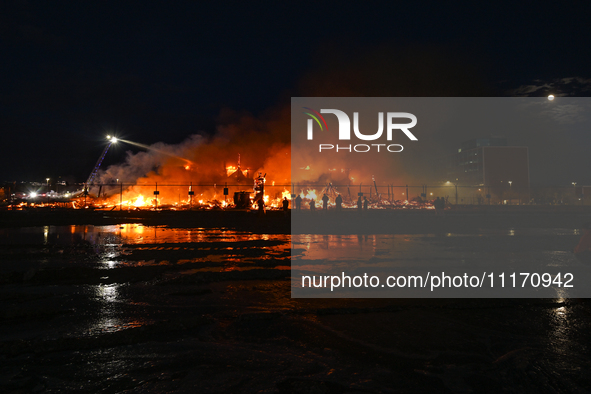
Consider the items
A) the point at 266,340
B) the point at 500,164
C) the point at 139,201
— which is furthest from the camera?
the point at 500,164

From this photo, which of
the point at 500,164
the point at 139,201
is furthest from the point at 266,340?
the point at 500,164

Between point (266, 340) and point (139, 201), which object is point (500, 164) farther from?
point (266, 340)

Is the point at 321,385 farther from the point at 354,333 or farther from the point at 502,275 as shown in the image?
the point at 502,275

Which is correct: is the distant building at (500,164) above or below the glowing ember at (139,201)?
above

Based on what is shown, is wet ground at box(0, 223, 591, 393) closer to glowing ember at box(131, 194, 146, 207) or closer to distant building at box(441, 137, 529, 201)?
glowing ember at box(131, 194, 146, 207)

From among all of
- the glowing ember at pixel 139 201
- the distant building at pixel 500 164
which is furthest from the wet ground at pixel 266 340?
the distant building at pixel 500 164

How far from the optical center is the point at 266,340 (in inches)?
163

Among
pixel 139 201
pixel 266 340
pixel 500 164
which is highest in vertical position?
pixel 500 164

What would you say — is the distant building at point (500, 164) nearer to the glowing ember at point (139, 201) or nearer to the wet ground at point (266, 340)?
the glowing ember at point (139, 201)

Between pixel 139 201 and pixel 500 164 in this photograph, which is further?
pixel 500 164

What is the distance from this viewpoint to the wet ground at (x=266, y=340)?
3.22m

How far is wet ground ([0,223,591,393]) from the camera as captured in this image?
322cm

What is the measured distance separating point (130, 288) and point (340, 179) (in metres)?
43.2

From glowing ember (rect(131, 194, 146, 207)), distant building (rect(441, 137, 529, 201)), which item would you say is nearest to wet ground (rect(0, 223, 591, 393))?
glowing ember (rect(131, 194, 146, 207))
